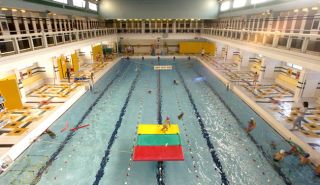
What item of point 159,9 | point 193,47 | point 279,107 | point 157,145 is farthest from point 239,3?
point 157,145

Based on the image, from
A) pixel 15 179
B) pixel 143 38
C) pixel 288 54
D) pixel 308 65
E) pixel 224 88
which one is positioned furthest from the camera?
pixel 143 38

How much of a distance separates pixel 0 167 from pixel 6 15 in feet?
26.2

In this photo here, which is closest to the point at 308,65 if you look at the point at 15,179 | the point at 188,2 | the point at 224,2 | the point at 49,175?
the point at 49,175

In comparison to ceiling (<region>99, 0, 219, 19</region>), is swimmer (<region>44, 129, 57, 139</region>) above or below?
below

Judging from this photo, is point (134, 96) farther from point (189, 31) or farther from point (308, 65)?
point (189, 31)

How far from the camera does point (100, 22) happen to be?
23.1 m

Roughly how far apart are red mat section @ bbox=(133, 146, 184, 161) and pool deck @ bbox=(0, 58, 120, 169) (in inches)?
150

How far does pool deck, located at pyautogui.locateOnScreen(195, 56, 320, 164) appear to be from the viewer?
6.41m

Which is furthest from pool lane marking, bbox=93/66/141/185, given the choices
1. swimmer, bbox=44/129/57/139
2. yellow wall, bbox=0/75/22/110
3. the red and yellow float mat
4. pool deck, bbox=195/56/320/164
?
pool deck, bbox=195/56/320/164

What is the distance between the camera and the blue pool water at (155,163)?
5.32m

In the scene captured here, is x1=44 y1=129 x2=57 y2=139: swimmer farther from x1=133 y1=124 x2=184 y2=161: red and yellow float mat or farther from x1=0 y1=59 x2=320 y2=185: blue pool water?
x1=133 y1=124 x2=184 y2=161: red and yellow float mat

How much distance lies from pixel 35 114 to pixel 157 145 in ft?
18.2

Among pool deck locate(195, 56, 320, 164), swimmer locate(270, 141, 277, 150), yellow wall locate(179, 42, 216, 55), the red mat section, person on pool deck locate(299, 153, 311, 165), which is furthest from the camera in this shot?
yellow wall locate(179, 42, 216, 55)

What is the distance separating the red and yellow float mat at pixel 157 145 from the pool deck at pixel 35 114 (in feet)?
12.4
